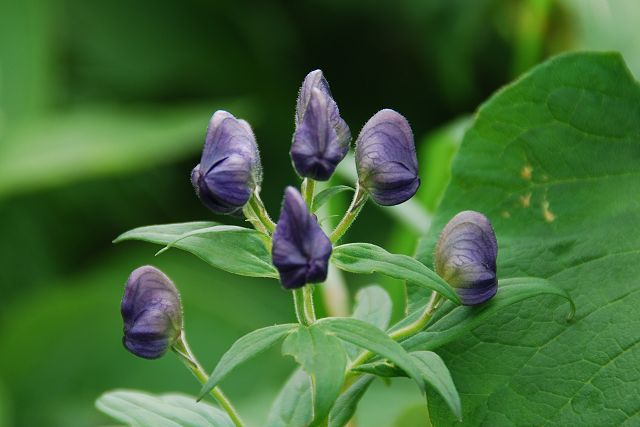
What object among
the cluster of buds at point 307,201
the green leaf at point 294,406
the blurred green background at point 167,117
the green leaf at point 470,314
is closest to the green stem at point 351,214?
the cluster of buds at point 307,201

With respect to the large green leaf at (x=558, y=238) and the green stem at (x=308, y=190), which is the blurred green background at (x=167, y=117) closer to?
the large green leaf at (x=558, y=238)

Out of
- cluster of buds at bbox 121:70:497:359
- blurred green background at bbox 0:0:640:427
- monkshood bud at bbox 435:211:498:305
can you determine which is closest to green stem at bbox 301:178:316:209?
cluster of buds at bbox 121:70:497:359

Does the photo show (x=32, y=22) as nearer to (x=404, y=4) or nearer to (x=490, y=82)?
(x=404, y=4)

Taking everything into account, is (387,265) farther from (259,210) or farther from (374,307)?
(374,307)

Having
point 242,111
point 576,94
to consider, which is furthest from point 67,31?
point 576,94

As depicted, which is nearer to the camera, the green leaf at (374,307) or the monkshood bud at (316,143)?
the monkshood bud at (316,143)

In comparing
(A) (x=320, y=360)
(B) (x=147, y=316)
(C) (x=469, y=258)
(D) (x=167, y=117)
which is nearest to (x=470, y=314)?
(C) (x=469, y=258)

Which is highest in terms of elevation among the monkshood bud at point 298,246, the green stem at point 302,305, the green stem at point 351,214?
the monkshood bud at point 298,246
